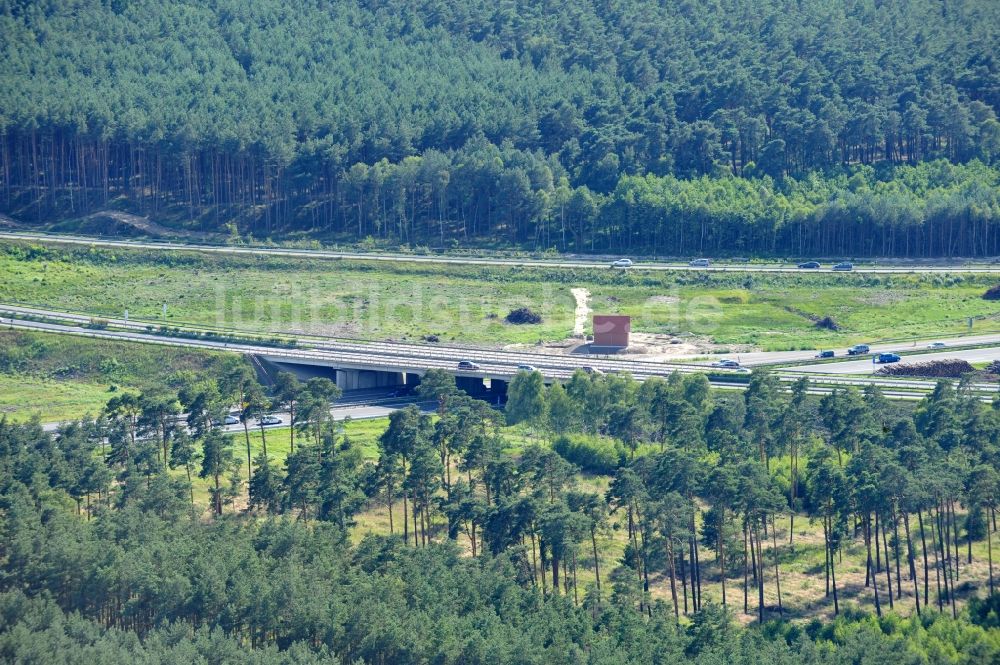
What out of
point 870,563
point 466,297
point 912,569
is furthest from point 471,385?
point 912,569

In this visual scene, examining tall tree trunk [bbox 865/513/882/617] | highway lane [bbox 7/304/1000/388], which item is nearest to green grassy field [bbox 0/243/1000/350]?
highway lane [bbox 7/304/1000/388]

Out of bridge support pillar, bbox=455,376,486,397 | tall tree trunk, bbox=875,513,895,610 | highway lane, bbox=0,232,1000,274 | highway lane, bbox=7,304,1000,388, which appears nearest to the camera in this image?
tall tree trunk, bbox=875,513,895,610

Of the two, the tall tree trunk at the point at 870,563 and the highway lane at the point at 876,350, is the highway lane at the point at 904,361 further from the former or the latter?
the tall tree trunk at the point at 870,563

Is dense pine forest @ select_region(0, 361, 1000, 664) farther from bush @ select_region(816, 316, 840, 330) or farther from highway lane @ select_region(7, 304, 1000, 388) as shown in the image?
bush @ select_region(816, 316, 840, 330)

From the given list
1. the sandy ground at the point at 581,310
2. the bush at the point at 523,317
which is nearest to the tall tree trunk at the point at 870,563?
the sandy ground at the point at 581,310

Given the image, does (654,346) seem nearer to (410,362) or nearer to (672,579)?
(410,362)

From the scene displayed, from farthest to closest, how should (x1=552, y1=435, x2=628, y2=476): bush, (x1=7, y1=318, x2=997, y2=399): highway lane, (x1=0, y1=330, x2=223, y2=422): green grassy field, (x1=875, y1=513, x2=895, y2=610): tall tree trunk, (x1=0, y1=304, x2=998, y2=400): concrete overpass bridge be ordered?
1. (x1=0, y1=330, x2=223, y2=422): green grassy field
2. (x1=0, y1=304, x2=998, y2=400): concrete overpass bridge
3. (x1=7, y1=318, x2=997, y2=399): highway lane
4. (x1=552, y1=435, x2=628, y2=476): bush
5. (x1=875, y1=513, x2=895, y2=610): tall tree trunk
